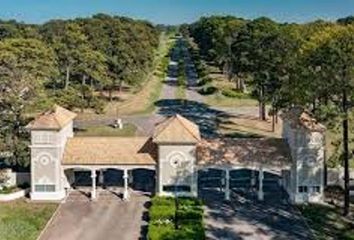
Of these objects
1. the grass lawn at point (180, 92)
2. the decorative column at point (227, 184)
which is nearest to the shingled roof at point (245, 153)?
the decorative column at point (227, 184)

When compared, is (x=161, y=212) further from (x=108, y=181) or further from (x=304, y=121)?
(x=304, y=121)

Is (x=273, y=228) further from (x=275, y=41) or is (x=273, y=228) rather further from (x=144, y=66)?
(x=144, y=66)

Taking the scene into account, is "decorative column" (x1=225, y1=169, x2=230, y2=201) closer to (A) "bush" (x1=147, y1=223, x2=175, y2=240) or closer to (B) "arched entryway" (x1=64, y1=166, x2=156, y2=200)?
(B) "arched entryway" (x1=64, y1=166, x2=156, y2=200)

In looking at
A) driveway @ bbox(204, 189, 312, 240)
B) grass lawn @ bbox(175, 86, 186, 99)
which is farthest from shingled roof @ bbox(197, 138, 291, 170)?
grass lawn @ bbox(175, 86, 186, 99)

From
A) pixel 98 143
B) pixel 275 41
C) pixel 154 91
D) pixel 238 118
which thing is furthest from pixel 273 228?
pixel 154 91

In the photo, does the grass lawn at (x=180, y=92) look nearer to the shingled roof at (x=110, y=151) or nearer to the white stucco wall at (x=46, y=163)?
the shingled roof at (x=110, y=151)
